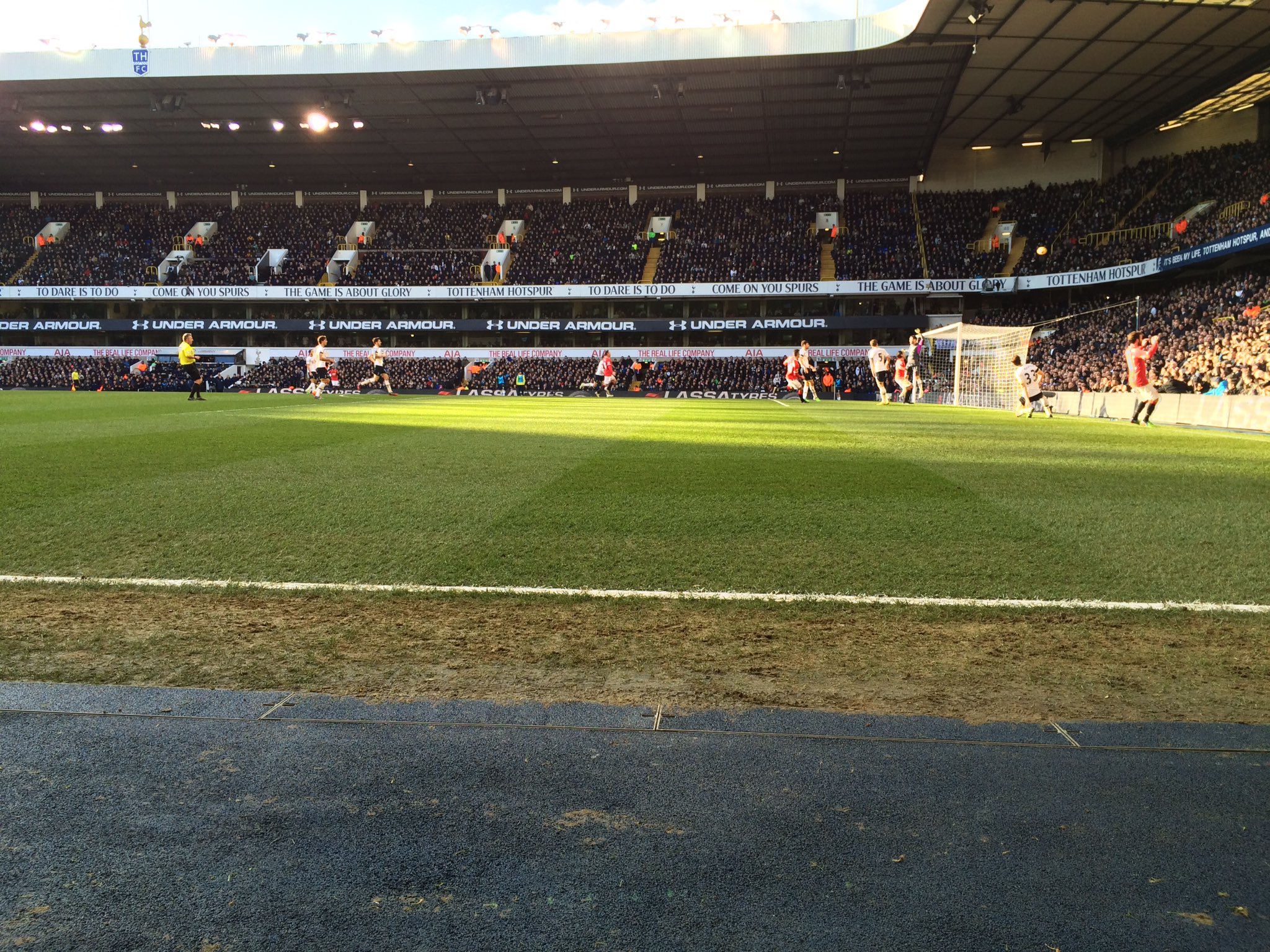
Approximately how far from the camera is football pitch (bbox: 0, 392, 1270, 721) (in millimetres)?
3467

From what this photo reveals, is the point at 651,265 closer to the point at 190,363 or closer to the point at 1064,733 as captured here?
the point at 190,363

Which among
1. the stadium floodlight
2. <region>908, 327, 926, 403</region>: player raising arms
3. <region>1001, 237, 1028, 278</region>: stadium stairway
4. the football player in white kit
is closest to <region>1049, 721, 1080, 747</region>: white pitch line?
the football player in white kit

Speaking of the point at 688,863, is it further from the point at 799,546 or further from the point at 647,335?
the point at 647,335

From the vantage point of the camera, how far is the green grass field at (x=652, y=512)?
5.20 m

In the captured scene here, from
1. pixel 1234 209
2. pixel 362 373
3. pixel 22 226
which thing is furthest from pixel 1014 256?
pixel 22 226

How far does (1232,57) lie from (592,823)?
42.6 m

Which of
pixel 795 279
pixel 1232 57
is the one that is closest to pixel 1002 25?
pixel 1232 57

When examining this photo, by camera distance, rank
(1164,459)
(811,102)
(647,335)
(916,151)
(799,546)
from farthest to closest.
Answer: (647,335), (916,151), (811,102), (1164,459), (799,546)

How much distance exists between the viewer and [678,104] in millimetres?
41562

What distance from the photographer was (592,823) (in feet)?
7.30

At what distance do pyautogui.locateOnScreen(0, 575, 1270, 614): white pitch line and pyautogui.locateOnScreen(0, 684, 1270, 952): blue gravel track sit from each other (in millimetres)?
1655

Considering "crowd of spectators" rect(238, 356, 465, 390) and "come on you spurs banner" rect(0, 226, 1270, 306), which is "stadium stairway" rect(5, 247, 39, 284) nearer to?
"come on you spurs banner" rect(0, 226, 1270, 306)

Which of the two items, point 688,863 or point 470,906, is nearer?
point 470,906

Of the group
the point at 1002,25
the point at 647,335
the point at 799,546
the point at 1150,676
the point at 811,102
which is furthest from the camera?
the point at 647,335
